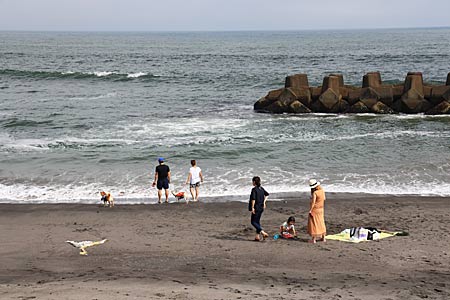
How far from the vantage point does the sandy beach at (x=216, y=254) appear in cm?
863

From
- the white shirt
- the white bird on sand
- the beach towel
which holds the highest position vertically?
the white shirt

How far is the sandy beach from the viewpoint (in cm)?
863

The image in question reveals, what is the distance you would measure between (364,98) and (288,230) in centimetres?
1896

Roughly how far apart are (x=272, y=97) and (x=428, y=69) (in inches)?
1074

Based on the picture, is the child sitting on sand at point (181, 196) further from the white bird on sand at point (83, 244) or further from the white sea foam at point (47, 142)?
the white sea foam at point (47, 142)

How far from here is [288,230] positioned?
11.7 meters

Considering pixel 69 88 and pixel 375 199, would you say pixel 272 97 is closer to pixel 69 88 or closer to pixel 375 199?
pixel 375 199

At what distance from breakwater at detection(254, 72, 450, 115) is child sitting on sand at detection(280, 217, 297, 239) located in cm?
1838

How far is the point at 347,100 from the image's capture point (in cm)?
2964

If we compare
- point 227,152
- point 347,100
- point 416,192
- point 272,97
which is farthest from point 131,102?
point 416,192

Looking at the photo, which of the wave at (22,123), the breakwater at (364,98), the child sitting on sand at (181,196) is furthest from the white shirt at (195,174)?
the breakwater at (364,98)

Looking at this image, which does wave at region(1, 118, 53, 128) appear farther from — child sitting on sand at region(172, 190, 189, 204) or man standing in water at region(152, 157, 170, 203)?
child sitting on sand at region(172, 190, 189, 204)

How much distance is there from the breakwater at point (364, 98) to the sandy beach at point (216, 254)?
1483cm

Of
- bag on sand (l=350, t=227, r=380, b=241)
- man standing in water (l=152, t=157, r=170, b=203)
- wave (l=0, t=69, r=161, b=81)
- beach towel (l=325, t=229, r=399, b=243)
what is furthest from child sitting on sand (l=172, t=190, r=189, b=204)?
wave (l=0, t=69, r=161, b=81)
